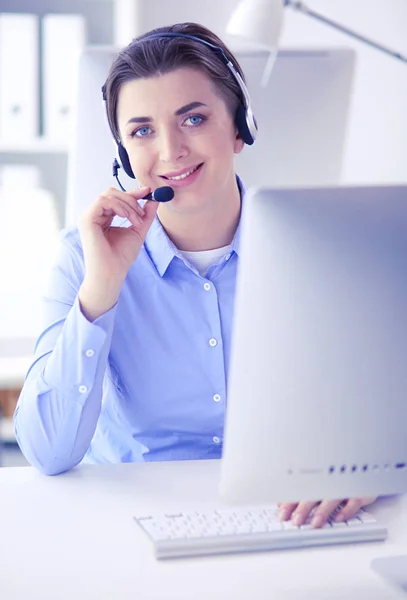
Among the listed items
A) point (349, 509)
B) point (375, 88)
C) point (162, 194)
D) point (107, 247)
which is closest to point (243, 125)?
point (162, 194)

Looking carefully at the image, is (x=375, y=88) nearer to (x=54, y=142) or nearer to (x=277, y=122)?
(x=54, y=142)

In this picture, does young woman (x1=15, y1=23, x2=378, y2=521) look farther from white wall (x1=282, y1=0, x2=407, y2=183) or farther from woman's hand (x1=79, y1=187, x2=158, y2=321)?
white wall (x1=282, y1=0, x2=407, y2=183)

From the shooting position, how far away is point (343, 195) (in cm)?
78

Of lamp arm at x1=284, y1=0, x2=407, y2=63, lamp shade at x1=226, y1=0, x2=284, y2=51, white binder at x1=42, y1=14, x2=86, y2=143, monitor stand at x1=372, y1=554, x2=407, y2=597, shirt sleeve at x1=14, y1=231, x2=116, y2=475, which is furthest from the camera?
white binder at x1=42, y1=14, x2=86, y2=143

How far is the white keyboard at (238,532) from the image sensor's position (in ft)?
3.15

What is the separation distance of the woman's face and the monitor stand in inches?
27.5

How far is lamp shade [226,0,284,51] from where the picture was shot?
1747 mm

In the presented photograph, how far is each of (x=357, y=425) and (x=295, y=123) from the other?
0.90 meters

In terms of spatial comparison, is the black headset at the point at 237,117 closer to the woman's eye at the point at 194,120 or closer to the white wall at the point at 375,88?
the woman's eye at the point at 194,120

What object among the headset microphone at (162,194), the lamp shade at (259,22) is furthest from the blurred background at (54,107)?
the headset microphone at (162,194)

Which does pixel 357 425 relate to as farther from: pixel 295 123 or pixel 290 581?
pixel 295 123

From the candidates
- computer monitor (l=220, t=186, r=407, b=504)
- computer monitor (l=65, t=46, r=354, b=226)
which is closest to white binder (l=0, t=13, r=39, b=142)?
computer monitor (l=65, t=46, r=354, b=226)

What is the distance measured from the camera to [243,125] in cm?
148

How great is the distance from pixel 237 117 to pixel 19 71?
1.40 m
